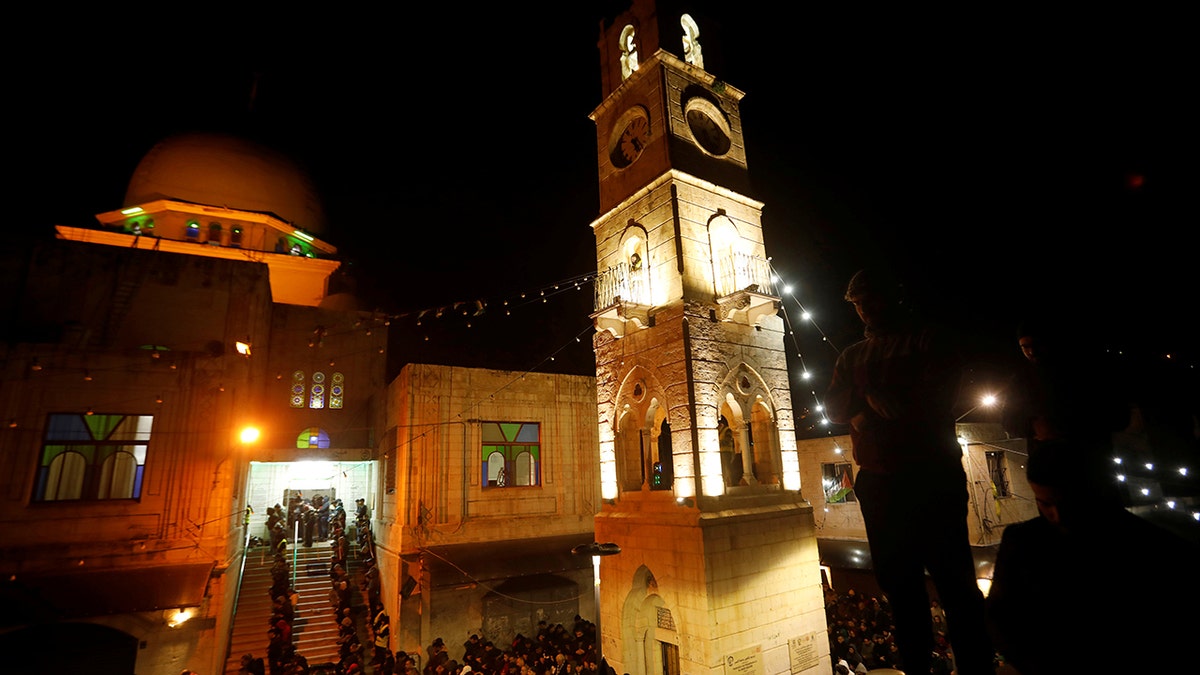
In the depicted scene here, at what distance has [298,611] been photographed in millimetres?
17188

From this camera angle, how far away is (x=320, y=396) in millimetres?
25422

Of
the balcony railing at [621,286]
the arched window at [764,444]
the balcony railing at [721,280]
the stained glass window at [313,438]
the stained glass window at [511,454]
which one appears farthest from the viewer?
the stained glass window at [313,438]

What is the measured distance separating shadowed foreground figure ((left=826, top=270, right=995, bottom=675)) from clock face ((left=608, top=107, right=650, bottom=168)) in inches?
426

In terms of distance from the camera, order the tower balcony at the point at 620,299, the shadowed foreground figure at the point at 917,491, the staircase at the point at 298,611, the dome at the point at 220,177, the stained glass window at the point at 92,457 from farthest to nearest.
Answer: the dome at the point at 220,177
the staircase at the point at 298,611
the stained glass window at the point at 92,457
the tower balcony at the point at 620,299
the shadowed foreground figure at the point at 917,491

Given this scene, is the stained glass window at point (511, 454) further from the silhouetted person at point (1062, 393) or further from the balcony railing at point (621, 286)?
the silhouetted person at point (1062, 393)

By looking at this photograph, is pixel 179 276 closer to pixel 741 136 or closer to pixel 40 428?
pixel 40 428

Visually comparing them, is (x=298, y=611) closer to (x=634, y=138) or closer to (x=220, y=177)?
(x=634, y=138)

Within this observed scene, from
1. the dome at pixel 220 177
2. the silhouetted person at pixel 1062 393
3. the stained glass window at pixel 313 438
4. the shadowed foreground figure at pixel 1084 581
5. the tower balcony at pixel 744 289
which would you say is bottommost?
the shadowed foreground figure at pixel 1084 581

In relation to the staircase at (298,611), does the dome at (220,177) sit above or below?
above

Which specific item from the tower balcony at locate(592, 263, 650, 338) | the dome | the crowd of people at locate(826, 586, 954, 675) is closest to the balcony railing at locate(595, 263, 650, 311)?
the tower balcony at locate(592, 263, 650, 338)

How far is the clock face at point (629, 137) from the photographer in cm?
1366

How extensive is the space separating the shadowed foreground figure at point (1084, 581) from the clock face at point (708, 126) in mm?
12305

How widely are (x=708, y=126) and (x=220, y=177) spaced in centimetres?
2497

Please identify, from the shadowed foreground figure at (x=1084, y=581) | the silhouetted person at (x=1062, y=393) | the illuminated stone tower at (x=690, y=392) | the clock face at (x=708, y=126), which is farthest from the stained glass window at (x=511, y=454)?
the shadowed foreground figure at (x=1084, y=581)
